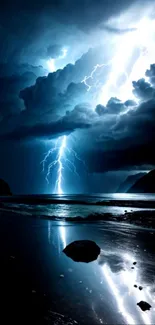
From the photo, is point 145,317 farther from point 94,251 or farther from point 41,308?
point 94,251

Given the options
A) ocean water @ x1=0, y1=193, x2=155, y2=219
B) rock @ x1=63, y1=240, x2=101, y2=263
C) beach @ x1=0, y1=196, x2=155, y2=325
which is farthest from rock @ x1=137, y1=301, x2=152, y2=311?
ocean water @ x1=0, y1=193, x2=155, y2=219

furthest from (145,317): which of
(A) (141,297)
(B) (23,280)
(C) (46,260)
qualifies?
(C) (46,260)

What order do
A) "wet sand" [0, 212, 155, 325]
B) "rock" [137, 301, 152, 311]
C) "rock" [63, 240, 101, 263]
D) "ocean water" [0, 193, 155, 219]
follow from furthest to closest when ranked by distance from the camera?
1. "ocean water" [0, 193, 155, 219]
2. "rock" [63, 240, 101, 263]
3. "rock" [137, 301, 152, 311]
4. "wet sand" [0, 212, 155, 325]

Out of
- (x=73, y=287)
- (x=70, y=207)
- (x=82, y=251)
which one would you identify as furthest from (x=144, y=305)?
(x=70, y=207)

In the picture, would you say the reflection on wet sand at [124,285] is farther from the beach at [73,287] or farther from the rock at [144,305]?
the rock at [144,305]

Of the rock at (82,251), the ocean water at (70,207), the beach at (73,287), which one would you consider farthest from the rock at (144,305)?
the ocean water at (70,207)

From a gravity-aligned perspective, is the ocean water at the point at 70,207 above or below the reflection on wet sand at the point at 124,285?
below

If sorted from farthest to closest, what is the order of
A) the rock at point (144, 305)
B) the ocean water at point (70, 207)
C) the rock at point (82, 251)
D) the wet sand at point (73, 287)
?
the ocean water at point (70, 207) < the rock at point (82, 251) < the rock at point (144, 305) < the wet sand at point (73, 287)

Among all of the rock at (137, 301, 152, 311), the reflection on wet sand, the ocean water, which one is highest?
the rock at (137, 301, 152, 311)

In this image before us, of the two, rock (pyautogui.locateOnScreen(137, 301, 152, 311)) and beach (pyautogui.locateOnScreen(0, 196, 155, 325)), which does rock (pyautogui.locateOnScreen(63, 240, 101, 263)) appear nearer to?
beach (pyautogui.locateOnScreen(0, 196, 155, 325))
